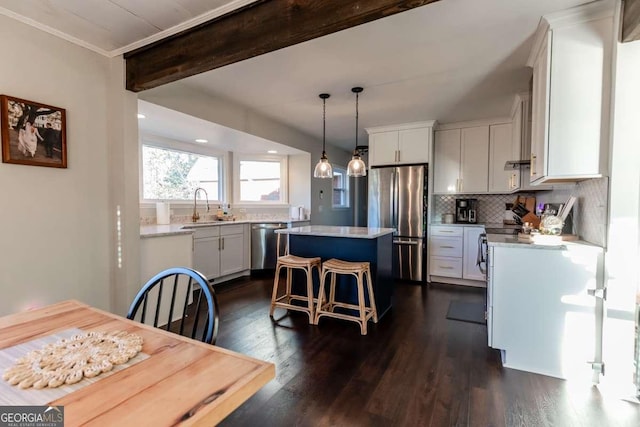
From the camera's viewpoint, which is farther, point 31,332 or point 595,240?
point 595,240

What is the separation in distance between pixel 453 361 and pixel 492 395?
0.40 m

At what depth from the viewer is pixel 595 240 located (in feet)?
7.08

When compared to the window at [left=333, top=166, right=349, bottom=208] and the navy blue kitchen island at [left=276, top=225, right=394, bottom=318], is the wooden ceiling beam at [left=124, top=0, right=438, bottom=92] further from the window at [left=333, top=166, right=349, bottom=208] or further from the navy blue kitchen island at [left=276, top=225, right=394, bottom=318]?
the window at [left=333, top=166, right=349, bottom=208]

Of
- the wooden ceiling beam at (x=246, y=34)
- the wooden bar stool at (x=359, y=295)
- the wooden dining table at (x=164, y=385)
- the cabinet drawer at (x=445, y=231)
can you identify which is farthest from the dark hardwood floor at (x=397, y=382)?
the wooden ceiling beam at (x=246, y=34)

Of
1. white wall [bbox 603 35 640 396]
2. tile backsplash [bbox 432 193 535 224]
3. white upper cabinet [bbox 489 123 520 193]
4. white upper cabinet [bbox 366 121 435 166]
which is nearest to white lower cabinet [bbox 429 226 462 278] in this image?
tile backsplash [bbox 432 193 535 224]

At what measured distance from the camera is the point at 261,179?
561 cm

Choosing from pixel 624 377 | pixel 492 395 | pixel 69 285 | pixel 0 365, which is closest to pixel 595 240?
pixel 624 377

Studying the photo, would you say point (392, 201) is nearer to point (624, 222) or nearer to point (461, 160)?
point (461, 160)

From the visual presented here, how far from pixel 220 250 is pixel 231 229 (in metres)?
0.36

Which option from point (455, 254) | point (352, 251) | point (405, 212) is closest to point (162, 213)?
point (352, 251)

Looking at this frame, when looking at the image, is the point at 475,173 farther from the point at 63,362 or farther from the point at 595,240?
the point at 63,362

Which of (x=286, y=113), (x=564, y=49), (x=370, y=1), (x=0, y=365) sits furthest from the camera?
(x=286, y=113)

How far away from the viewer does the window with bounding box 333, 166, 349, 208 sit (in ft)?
22.1

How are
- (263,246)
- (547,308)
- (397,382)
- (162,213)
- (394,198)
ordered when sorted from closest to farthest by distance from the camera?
(397,382)
(547,308)
(162,213)
(394,198)
(263,246)
